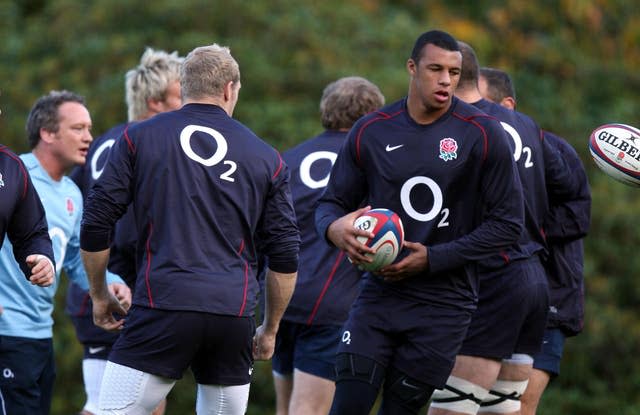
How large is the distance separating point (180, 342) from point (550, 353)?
293 cm

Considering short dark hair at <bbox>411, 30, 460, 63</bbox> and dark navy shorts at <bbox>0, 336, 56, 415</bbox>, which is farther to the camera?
dark navy shorts at <bbox>0, 336, 56, 415</bbox>

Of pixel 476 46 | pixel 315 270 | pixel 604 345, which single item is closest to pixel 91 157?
pixel 315 270

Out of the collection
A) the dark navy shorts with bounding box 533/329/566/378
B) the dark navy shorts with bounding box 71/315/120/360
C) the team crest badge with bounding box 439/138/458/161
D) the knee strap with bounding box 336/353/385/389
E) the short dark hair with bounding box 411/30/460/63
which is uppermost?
the short dark hair with bounding box 411/30/460/63

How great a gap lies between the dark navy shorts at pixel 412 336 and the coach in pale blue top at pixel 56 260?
1.42 metres

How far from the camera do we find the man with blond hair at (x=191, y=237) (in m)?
5.48

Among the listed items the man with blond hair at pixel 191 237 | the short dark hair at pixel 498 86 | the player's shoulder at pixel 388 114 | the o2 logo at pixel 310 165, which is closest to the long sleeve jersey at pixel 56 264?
the man with blond hair at pixel 191 237

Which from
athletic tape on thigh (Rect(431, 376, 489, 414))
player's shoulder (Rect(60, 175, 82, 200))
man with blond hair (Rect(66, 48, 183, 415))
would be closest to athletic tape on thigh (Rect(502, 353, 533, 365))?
athletic tape on thigh (Rect(431, 376, 489, 414))

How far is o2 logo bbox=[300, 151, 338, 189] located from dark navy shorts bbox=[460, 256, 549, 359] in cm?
128

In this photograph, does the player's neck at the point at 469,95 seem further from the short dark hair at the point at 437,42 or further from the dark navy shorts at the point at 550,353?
the dark navy shorts at the point at 550,353

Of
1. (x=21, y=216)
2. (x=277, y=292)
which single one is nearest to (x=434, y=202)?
(x=277, y=292)

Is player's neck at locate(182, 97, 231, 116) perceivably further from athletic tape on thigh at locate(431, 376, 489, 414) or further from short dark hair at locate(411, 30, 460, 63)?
athletic tape on thigh at locate(431, 376, 489, 414)

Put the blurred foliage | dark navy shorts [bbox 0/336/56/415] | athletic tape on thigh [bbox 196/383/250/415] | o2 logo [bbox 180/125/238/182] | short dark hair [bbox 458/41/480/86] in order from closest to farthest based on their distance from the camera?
1. o2 logo [bbox 180/125/238/182]
2. athletic tape on thigh [bbox 196/383/250/415]
3. short dark hair [bbox 458/41/480/86]
4. dark navy shorts [bbox 0/336/56/415]
5. the blurred foliage

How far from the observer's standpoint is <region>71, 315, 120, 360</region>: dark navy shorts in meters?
7.63

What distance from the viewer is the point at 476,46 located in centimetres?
1593
